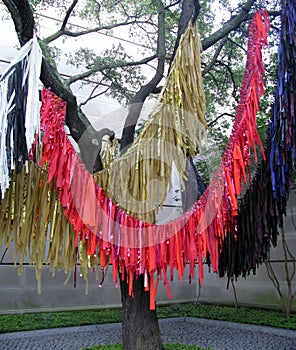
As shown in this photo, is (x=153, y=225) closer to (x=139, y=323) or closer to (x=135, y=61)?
(x=139, y=323)

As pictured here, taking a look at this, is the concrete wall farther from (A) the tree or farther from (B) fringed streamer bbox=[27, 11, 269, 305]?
(B) fringed streamer bbox=[27, 11, 269, 305]

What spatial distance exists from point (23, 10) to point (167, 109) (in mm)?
1252

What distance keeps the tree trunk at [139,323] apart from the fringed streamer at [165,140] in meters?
1.02

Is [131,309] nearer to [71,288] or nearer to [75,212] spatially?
[75,212]

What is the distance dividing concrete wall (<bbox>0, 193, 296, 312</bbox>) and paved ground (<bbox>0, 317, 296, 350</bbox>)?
1101 millimetres

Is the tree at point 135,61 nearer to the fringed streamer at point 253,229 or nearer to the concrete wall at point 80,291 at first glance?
the fringed streamer at point 253,229

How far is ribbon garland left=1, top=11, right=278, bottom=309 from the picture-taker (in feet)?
5.49

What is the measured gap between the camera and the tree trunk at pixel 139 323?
285cm

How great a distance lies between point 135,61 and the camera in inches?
182

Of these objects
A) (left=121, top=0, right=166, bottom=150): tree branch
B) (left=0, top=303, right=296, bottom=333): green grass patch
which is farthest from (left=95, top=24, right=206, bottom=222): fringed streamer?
(left=0, top=303, right=296, bottom=333): green grass patch

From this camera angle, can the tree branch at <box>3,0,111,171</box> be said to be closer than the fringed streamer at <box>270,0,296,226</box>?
No

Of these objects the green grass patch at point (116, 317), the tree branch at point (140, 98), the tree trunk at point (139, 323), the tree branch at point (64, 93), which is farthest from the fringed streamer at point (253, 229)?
the green grass patch at point (116, 317)

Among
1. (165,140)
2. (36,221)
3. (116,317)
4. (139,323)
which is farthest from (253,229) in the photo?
(116,317)

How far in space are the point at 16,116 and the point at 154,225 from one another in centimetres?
70
